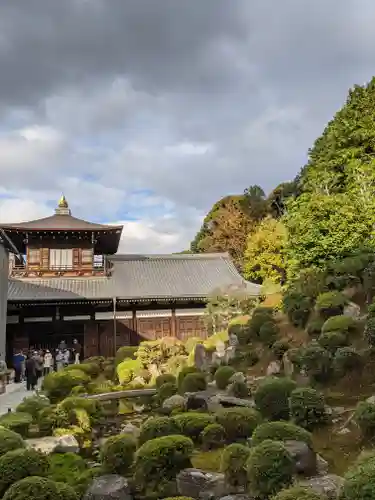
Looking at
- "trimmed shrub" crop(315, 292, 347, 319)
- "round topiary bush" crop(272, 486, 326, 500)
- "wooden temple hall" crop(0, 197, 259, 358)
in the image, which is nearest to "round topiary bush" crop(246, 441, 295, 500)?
"round topiary bush" crop(272, 486, 326, 500)

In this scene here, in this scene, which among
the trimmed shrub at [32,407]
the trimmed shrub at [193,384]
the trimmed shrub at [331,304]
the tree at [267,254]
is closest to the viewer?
the trimmed shrub at [32,407]

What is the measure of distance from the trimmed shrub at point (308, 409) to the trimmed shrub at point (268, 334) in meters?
6.40

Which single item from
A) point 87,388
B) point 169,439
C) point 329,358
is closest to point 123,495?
point 169,439

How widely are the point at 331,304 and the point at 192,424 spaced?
5.90 meters

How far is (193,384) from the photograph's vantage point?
1418 cm

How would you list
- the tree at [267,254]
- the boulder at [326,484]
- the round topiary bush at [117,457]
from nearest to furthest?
the boulder at [326,484] → the round topiary bush at [117,457] → the tree at [267,254]

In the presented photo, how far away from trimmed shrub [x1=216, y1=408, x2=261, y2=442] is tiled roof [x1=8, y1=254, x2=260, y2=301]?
1579 centimetres

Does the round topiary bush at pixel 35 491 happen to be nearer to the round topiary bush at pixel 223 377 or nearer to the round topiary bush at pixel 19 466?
the round topiary bush at pixel 19 466

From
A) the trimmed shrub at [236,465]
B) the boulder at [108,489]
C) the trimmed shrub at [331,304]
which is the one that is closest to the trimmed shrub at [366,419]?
the trimmed shrub at [236,465]

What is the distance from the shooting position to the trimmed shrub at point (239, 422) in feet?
29.9

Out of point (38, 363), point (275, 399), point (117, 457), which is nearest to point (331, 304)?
point (275, 399)

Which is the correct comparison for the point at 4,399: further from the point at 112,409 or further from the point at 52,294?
the point at 52,294

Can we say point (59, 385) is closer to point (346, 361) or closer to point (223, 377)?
point (223, 377)

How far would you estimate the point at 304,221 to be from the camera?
1647 centimetres
